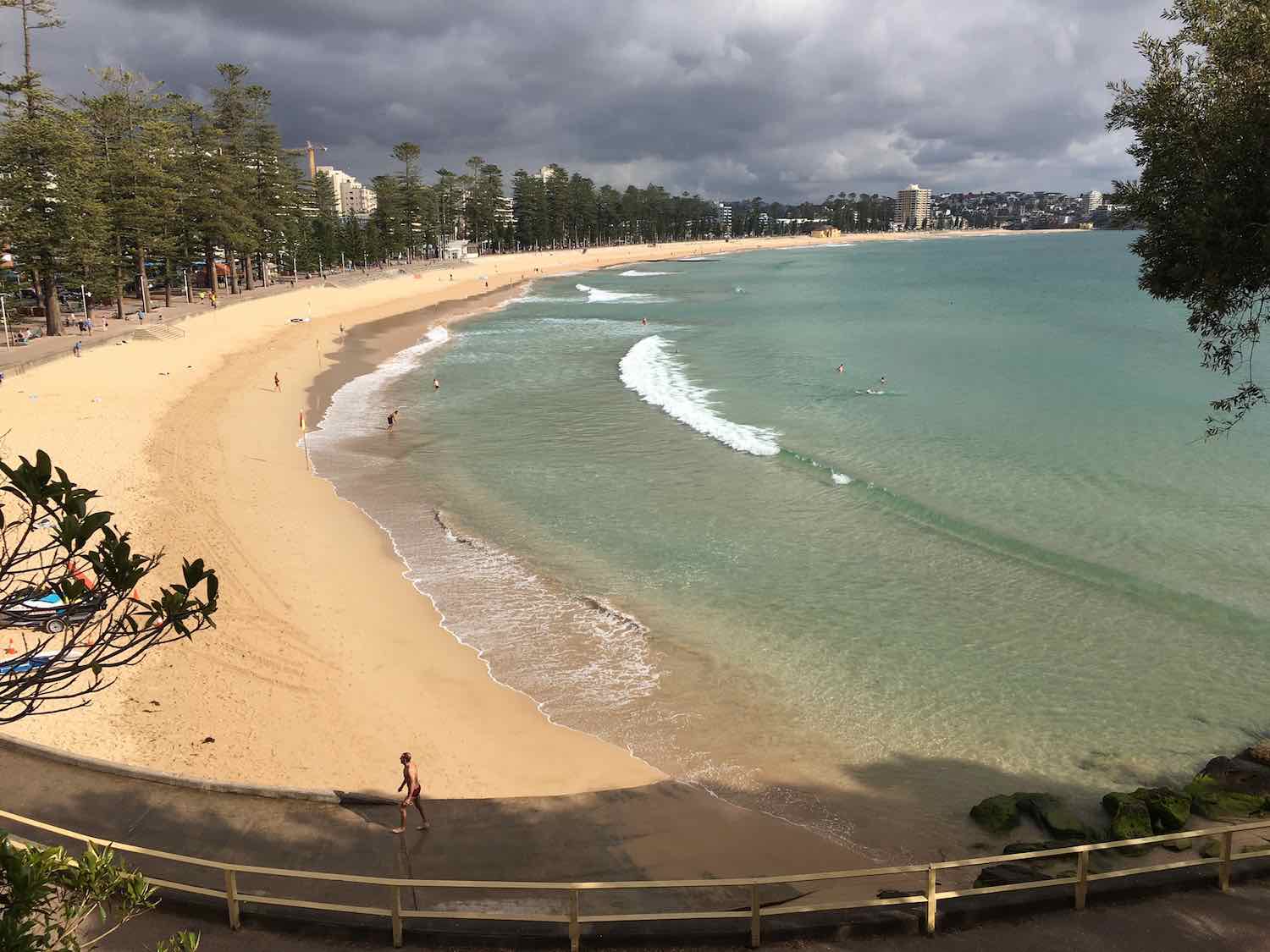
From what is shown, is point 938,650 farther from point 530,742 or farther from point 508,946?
point 508,946

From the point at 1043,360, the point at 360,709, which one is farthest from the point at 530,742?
the point at 1043,360

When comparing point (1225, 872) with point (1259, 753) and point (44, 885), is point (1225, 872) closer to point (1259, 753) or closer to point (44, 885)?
point (1259, 753)

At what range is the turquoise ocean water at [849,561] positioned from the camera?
11.5 m

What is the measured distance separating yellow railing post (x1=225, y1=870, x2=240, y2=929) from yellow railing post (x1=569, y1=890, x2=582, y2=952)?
2546 mm

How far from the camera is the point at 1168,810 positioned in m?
8.95

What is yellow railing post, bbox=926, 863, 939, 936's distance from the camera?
611cm

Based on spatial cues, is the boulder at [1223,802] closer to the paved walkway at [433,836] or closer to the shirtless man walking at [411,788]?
the paved walkway at [433,836]

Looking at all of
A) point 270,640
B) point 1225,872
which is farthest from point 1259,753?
point 270,640

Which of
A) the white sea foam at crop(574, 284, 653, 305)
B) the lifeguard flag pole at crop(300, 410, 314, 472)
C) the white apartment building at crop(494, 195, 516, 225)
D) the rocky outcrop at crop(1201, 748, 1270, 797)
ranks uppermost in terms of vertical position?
the white apartment building at crop(494, 195, 516, 225)

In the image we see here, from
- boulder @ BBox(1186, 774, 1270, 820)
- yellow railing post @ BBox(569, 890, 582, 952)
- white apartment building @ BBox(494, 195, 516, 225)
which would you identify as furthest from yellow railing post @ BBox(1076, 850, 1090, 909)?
white apartment building @ BBox(494, 195, 516, 225)

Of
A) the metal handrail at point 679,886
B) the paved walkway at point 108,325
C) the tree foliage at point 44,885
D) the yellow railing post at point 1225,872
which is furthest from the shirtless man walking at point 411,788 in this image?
the paved walkway at point 108,325

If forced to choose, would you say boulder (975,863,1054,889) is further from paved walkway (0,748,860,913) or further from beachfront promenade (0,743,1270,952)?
paved walkway (0,748,860,913)

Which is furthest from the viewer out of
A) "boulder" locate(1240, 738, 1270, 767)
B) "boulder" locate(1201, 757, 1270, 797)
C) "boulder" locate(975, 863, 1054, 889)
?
"boulder" locate(1240, 738, 1270, 767)

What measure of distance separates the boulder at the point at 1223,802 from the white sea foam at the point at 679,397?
55.1ft
